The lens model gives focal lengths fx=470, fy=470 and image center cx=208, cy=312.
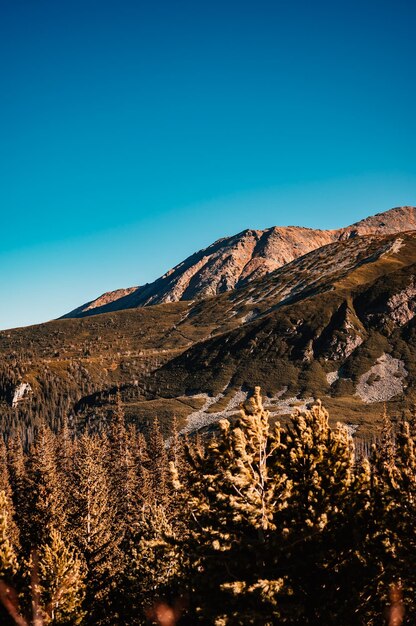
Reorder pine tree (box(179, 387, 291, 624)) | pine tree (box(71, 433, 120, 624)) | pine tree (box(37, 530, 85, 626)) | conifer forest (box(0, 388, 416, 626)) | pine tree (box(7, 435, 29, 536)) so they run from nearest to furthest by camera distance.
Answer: pine tree (box(179, 387, 291, 624)) < conifer forest (box(0, 388, 416, 626)) < pine tree (box(37, 530, 85, 626)) < pine tree (box(71, 433, 120, 624)) < pine tree (box(7, 435, 29, 536))

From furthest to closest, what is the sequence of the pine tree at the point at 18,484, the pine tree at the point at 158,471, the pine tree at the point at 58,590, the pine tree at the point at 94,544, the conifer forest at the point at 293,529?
the pine tree at the point at 18,484
the pine tree at the point at 158,471
the pine tree at the point at 94,544
the pine tree at the point at 58,590
the conifer forest at the point at 293,529

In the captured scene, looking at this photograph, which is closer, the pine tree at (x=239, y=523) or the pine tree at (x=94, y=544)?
the pine tree at (x=239, y=523)

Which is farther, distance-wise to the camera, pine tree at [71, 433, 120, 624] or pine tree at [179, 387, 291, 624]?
pine tree at [71, 433, 120, 624]

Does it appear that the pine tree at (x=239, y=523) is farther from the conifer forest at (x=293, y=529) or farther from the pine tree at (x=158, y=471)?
the pine tree at (x=158, y=471)

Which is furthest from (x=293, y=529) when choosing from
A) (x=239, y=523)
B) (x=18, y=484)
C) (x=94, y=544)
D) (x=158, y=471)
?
(x=18, y=484)

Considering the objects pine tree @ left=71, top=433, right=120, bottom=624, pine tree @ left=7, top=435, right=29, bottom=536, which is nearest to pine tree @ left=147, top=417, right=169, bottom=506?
pine tree @ left=71, top=433, right=120, bottom=624

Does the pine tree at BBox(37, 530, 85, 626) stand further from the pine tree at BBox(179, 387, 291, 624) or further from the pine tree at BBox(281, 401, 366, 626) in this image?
the pine tree at BBox(281, 401, 366, 626)

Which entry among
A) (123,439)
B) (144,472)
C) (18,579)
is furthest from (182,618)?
(123,439)

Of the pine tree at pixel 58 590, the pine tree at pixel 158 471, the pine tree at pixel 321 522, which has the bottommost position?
the pine tree at pixel 158 471

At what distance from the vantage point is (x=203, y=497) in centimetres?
1708

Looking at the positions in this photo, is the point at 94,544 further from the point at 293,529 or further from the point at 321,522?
the point at 321,522

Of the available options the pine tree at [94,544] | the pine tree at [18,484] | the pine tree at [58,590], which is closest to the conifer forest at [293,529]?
the pine tree at [58,590]

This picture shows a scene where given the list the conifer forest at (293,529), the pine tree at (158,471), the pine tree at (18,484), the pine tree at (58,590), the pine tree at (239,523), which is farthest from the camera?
the pine tree at (18,484)

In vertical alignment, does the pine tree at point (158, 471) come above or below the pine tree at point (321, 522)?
below
